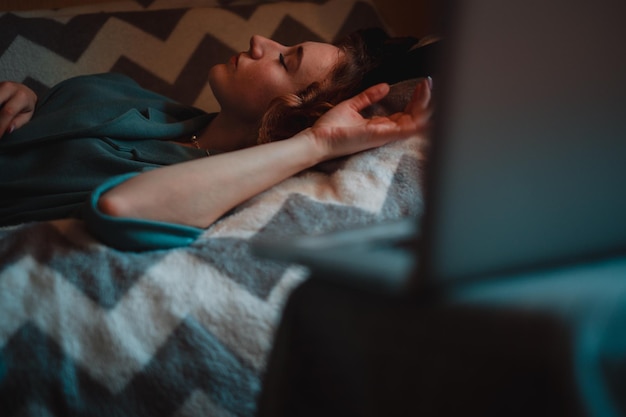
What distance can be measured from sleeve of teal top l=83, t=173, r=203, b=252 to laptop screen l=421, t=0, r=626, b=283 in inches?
15.8

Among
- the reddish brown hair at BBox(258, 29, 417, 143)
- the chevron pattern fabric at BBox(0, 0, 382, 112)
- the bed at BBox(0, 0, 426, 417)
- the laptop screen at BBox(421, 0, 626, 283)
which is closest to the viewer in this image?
the laptop screen at BBox(421, 0, 626, 283)

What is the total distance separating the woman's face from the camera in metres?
0.93

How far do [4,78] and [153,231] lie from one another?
80cm

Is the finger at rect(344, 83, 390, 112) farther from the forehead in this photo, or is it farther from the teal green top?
the teal green top

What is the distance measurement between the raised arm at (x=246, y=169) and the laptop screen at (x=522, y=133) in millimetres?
423

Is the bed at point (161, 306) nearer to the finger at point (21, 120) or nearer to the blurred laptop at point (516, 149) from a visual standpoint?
the blurred laptop at point (516, 149)

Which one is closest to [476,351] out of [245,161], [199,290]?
[199,290]

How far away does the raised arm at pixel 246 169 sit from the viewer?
0.56m

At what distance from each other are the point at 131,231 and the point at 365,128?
1.13 feet

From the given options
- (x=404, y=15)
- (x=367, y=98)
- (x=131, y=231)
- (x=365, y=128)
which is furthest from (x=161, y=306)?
(x=404, y=15)

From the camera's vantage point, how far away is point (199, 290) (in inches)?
19.8

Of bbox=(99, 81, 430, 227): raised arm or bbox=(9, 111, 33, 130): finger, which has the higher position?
bbox=(99, 81, 430, 227): raised arm

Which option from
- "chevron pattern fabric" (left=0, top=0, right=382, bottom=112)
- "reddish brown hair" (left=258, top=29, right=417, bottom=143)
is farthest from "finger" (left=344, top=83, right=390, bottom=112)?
"chevron pattern fabric" (left=0, top=0, right=382, bottom=112)

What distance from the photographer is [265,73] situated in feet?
3.05
